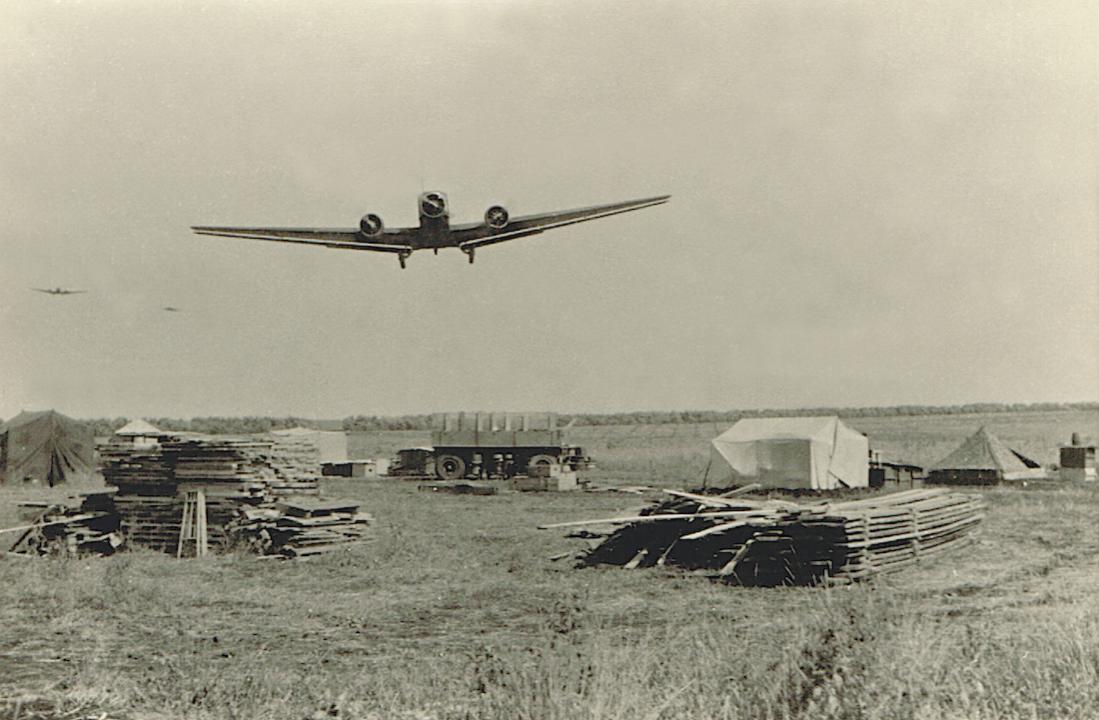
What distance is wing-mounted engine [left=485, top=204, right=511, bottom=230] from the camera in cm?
882

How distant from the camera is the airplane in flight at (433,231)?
28.4 feet

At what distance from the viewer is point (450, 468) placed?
37.0 meters

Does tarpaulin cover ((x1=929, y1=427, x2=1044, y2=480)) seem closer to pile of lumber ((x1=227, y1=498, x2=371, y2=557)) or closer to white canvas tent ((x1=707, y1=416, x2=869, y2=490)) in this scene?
white canvas tent ((x1=707, y1=416, x2=869, y2=490))

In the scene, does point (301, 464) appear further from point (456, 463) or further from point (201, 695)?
point (456, 463)

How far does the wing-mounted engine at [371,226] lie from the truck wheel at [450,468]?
28.3 metres

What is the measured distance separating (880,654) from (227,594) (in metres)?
9.28

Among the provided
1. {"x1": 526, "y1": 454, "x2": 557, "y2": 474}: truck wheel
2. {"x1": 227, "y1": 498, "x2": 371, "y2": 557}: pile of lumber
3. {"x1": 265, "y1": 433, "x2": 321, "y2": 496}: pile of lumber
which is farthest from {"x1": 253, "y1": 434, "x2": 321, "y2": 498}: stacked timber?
{"x1": 526, "y1": 454, "x2": 557, "y2": 474}: truck wheel

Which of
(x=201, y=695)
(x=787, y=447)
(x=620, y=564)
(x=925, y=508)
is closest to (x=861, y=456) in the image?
(x=787, y=447)

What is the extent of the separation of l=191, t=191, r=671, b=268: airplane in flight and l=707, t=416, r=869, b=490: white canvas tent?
66.9 feet

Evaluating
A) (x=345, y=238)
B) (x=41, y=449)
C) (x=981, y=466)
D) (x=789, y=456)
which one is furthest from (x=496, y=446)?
(x=345, y=238)

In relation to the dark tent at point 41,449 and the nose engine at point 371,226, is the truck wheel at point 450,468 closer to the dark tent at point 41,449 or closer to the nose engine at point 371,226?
the dark tent at point 41,449

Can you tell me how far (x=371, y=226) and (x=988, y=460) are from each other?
27121 millimetres

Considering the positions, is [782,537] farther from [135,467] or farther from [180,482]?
[135,467]

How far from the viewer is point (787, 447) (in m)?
28.1
